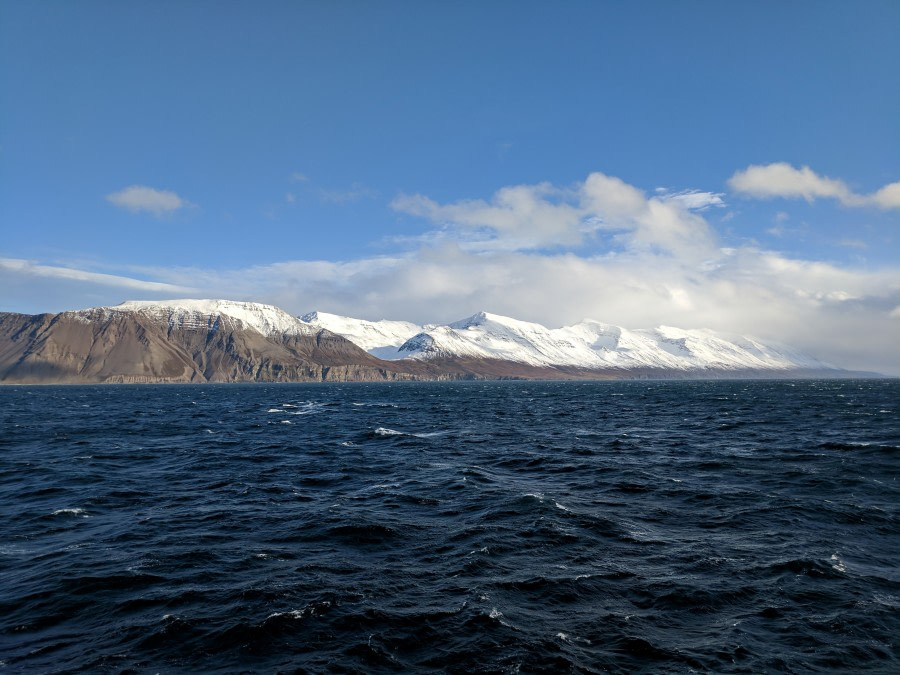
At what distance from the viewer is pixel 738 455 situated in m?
50.2

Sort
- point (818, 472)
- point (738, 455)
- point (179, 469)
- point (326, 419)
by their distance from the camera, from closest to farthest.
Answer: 1. point (818, 472)
2. point (179, 469)
3. point (738, 455)
4. point (326, 419)

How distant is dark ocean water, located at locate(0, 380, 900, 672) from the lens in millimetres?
16391

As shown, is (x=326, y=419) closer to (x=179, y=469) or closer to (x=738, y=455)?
(x=179, y=469)

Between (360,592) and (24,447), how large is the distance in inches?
2476

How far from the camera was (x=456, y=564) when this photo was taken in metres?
23.1

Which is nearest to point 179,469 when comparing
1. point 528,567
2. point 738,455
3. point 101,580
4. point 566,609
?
point 101,580

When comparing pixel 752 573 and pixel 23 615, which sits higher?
pixel 752 573

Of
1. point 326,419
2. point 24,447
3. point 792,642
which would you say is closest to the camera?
point 792,642

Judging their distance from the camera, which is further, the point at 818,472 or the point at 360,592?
the point at 818,472

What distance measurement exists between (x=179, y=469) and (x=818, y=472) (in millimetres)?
53554

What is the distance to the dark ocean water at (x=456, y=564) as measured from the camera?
1639 centimetres

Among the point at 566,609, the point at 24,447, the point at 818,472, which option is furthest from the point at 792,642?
the point at 24,447

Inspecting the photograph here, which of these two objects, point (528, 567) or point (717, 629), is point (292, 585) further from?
point (717, 629)

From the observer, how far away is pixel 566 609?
18.9m
